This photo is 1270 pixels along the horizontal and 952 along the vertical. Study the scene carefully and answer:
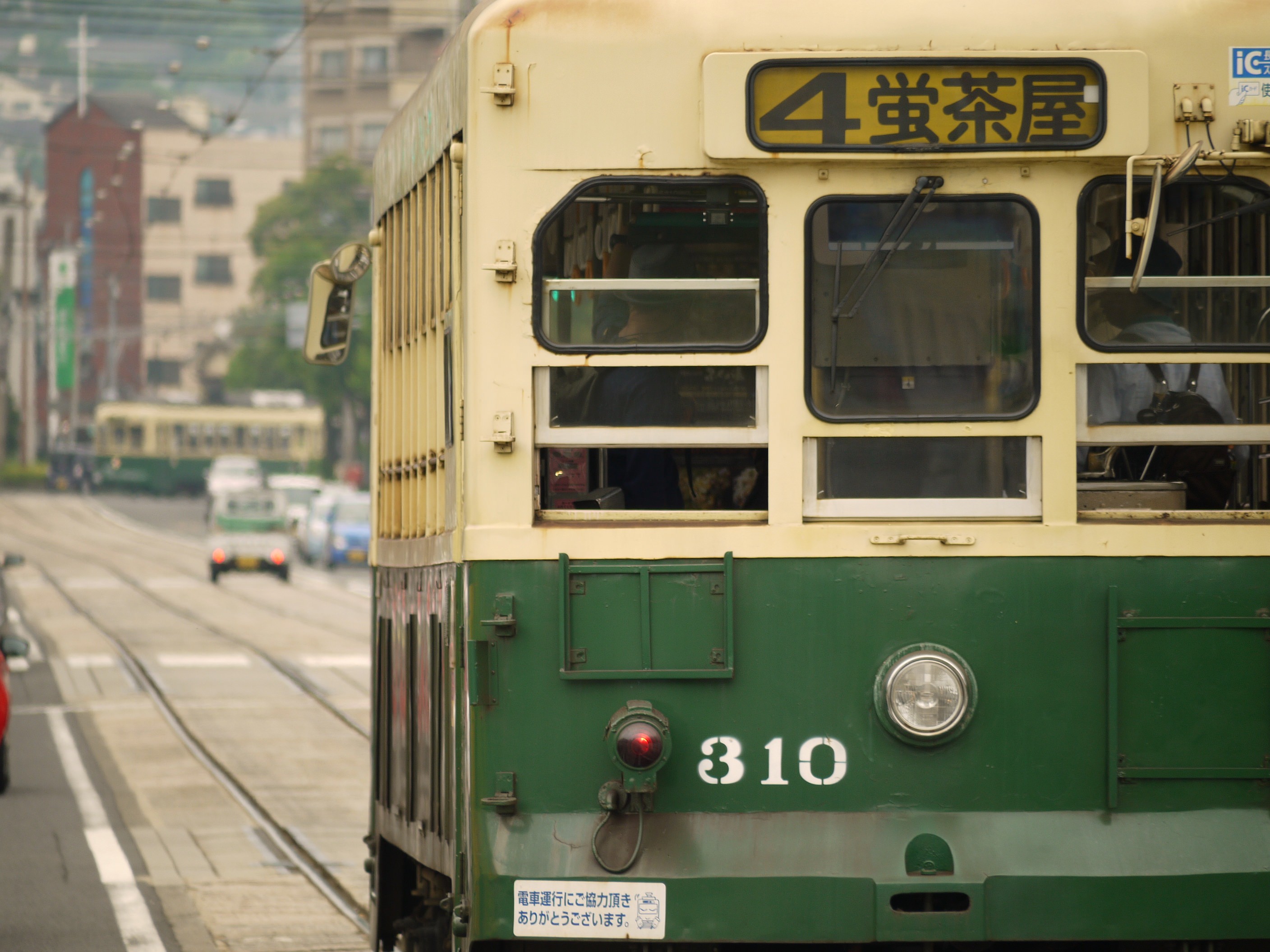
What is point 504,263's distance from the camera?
4.83 meters

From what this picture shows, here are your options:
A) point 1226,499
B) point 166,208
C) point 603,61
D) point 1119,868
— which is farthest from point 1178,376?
point 166,208

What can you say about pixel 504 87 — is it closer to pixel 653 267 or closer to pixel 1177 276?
pixel 653 267

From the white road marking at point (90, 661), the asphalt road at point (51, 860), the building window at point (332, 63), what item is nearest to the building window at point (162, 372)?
the building window at point (332, 63)

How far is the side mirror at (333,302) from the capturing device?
739 centimetres

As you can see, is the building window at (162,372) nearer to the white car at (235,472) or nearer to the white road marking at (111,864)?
the white car at (235,472)

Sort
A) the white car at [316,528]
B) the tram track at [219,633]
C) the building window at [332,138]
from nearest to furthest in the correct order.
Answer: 1. the tram track at [219,633]
2. the white car at [316,528]
3. the building window at [332,138]

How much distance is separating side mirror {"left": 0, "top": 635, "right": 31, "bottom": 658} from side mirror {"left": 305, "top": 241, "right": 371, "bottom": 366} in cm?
853

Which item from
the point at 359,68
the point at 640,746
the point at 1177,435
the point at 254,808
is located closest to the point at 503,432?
the point at 640,746

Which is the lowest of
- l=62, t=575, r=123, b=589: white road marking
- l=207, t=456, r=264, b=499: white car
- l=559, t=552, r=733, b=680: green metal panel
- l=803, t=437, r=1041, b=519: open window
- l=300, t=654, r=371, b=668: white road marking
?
l=300, t=654, r=371, b=668: white road marking

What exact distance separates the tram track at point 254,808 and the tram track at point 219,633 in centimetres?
86

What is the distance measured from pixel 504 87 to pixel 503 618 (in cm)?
117

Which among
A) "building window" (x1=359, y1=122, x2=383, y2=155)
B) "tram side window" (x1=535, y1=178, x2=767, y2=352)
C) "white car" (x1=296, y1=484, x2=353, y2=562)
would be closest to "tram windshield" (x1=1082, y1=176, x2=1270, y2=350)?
"tram side window" (x1=535, y1=178, x2=767, y2=352)

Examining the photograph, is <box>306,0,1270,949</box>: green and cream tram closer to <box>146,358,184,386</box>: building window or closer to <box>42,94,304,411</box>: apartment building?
<box>42,94,304,411</box>: apartment building

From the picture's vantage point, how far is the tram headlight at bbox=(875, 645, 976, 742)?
4.74m
